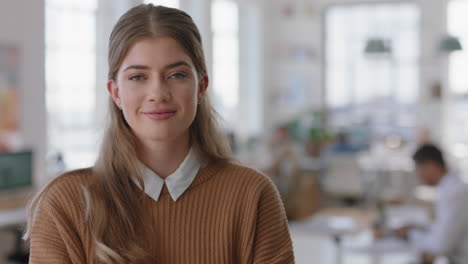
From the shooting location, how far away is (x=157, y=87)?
1215 mm

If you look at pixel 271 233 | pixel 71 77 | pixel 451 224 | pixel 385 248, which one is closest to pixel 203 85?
pixel 271 233

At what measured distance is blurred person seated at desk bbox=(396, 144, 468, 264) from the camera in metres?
3.72

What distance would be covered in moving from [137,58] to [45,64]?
4794 mm

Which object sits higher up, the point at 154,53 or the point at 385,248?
the point at 154,53

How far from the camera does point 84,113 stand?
21.1ft

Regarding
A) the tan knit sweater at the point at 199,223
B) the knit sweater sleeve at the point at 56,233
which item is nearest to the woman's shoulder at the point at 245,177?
the tan knit sweater at the point at 199,223

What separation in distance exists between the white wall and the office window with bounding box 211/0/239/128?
3.08 m

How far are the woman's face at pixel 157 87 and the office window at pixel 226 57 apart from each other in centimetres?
716

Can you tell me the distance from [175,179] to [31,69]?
4660 mm

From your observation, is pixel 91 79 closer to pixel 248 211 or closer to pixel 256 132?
pixel 256 132

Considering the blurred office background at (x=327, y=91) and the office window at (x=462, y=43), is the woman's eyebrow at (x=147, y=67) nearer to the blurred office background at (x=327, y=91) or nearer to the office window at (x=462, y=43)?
the blurred office background at (x=327, y=91)

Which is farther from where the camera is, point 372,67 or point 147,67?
point 372,67

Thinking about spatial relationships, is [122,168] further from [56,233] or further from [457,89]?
[457,89]

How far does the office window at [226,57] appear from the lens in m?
8.58
